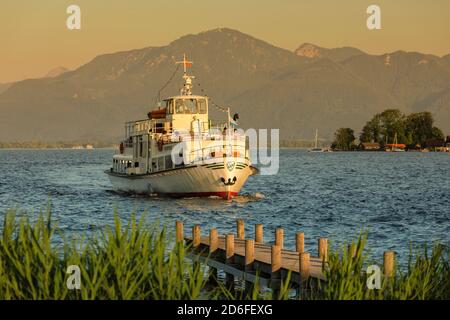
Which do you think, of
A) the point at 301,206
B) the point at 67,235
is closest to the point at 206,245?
the point at 67,235

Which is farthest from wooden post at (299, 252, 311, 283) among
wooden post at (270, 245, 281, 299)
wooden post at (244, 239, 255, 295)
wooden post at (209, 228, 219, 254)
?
wooden post at (209, 228, 219, 254)

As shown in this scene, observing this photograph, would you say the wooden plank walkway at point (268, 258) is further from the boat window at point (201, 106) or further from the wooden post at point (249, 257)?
the boat window at point (201, 106)

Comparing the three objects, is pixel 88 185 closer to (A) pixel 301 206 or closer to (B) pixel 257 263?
(A) pixel 301 206

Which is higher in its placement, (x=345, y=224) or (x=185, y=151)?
(x=185, y=151)

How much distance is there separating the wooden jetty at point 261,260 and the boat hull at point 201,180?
33396 mm

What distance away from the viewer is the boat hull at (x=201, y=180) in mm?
67938

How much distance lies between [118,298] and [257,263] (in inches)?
379

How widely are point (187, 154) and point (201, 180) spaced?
214 centimetres

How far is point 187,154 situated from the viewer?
225 feet

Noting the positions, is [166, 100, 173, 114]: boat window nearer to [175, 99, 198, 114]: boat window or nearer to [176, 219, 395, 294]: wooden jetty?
[175, 99, 198, 114]: boat window

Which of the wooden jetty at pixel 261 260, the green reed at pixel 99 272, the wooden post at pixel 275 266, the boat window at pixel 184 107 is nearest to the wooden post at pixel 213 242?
the wooden jetty at pixel 261 260

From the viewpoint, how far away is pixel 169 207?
65312mm

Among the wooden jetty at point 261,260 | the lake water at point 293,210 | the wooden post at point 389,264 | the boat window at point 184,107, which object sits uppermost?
the boat window at point 184,107

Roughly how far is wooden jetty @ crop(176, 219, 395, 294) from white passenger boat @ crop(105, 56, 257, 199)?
33660 millimetres
